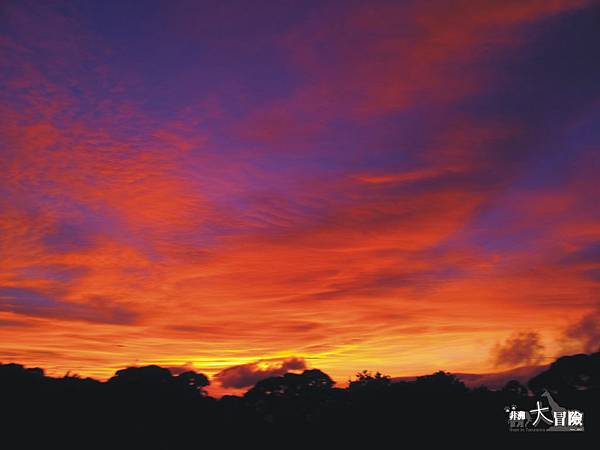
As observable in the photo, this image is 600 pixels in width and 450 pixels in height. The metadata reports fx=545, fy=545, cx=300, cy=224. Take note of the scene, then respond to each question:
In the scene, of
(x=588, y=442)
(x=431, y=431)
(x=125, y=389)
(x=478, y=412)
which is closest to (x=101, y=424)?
(x=125, y=389)

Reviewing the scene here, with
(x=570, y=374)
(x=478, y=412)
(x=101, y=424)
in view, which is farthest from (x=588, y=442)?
(x=101, y=424)

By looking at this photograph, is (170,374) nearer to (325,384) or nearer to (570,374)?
(325,384)

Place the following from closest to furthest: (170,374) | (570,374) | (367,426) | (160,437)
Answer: (160,437), (367,426), (570,374), (170,374)

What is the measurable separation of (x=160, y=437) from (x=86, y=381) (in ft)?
25.9

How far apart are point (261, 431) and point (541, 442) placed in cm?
2159

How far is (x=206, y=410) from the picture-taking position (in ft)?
145

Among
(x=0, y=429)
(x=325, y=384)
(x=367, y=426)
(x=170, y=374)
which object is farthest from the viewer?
(x=325, y=384)

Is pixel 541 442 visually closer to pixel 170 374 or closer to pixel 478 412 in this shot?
pixel 478 412

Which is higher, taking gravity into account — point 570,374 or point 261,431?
point 570,374

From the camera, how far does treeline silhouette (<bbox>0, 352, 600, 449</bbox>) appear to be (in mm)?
31859

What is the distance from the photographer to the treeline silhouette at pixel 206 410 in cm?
3186

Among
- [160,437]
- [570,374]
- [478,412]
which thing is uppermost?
[570,374]

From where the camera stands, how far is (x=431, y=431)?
37.0m

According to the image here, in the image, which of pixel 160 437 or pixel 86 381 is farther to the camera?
pixel 86 381
